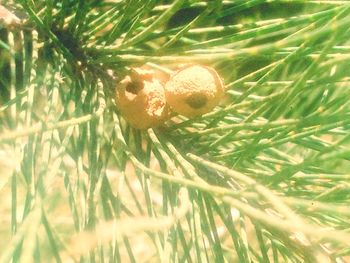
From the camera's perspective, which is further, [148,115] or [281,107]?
[148,115]

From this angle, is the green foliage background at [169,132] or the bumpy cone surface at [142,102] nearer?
the green foliage background at [169,132]

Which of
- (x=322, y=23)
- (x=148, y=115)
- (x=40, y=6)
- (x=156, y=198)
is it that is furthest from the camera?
(x=156, y=198)

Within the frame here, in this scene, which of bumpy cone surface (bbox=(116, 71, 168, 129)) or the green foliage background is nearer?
the green foliage background

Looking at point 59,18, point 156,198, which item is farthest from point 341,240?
point 156,198

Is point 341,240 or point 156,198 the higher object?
point 341,240

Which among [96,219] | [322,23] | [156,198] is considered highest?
[322,23]

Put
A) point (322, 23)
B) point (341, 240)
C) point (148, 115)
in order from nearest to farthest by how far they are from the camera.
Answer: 1. point (341, 240)
2. point (322, 23)
3. point (148, 115)

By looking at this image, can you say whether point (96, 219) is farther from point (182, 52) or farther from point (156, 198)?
point (156, 198)
